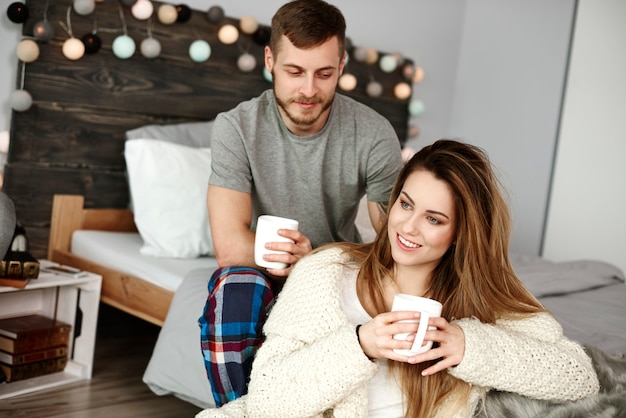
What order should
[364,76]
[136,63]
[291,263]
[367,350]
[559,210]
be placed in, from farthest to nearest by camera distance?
[559,210] < [364,76] < [136,63] < [291,263] < [367,350]

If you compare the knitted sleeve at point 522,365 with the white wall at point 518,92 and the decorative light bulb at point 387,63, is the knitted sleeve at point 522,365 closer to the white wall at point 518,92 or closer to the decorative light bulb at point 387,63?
the decorative light bulb at point 387,63

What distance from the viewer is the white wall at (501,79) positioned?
393 centimetres

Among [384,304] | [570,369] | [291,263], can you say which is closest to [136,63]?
[291,263]

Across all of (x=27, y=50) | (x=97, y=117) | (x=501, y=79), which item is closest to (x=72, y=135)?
(x=97, y=117)

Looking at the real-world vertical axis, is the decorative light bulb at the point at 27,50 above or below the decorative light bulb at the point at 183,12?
below

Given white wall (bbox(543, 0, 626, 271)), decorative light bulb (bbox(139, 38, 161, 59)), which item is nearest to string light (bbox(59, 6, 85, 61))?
decorative light bulb (bbox(139, 38, 161, 59))

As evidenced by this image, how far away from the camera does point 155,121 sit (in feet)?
9.60

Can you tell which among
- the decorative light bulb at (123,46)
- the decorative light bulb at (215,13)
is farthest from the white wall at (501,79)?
the decorative light bulb at (123,46)

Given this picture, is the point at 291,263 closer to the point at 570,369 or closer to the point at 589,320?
the point at 570,369

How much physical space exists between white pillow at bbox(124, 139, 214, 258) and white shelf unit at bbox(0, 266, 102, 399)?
0.84 feet

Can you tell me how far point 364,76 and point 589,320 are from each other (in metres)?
1.69

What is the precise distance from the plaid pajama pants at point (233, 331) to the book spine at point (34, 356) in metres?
0.84

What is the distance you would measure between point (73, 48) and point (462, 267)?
1.69m

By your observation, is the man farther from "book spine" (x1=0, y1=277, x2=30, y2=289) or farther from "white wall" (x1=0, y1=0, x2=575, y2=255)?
"white wall" (x1=0, y1=0, x2=575, y2=255)
